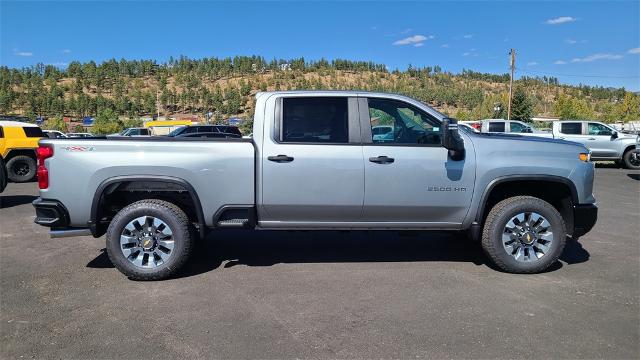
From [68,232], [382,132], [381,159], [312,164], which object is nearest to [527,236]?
[381,159]

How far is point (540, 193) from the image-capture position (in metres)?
5.32

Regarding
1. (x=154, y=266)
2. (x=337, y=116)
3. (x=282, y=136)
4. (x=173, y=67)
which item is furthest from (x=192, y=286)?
(x=173, y=67)

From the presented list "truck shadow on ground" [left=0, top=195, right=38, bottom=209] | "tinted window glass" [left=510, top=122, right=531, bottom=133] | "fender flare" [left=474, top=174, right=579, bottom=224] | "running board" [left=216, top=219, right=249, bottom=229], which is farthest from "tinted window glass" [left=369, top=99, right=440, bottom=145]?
"tinted window glass" [left=510, top=122, right=531, bottom=133]

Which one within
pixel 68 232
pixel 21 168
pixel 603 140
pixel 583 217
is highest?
pixel 603 140

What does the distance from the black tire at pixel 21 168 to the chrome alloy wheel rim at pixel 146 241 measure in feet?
39.0

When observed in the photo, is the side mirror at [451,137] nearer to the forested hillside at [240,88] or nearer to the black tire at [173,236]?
the black tire at [173,236]

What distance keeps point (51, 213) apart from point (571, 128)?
19.7 meters

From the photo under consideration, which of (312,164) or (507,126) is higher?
(507,126)

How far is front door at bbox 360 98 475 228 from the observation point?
4.83 metres

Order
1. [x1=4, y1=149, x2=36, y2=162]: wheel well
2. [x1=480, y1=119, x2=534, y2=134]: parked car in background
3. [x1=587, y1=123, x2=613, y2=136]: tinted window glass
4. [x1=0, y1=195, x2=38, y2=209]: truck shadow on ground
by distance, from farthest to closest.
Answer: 1. [x1=480, y1=119, x2=534, y2=134]: parked car in background
2. [x1=587, y1=123, x2=613, y2=136]: tinted window glass
3. [x1=4, y1=149, x2=36, y2=162]: wheel well
4. [x1=0, y1=195, x2=38, y2=209]: truck shadow on ground

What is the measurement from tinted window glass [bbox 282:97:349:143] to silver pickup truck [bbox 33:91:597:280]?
0.04ft

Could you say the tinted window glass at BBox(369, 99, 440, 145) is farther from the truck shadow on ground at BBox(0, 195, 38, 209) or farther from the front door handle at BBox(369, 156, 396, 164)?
the truck shadow on ground at BBox(0, 195, 38, 209)

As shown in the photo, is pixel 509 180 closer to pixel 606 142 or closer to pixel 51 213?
pixel 51 213

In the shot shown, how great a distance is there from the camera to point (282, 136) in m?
4.90
